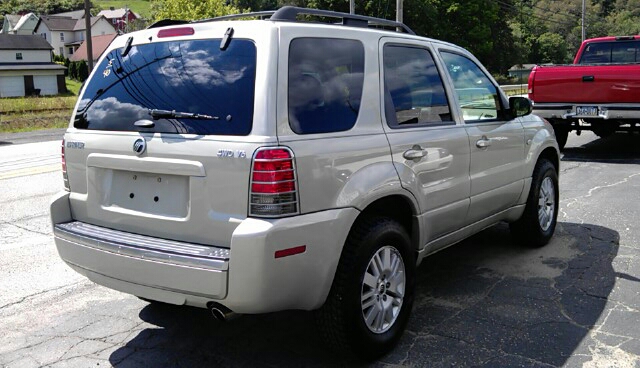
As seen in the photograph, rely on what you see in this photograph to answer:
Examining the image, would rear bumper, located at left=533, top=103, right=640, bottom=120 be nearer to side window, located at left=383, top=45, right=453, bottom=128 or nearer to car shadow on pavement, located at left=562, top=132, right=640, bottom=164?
car shadow on pavement, located at left=562, top=132, right=640, bottom=164

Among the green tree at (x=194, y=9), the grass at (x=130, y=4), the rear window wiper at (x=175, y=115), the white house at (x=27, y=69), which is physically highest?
the grass at (x=130, y=4)

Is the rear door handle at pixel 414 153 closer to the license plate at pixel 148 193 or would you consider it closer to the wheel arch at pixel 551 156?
the license plate at pixel 148 193

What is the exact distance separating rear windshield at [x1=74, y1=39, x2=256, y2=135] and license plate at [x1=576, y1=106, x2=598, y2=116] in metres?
9.10

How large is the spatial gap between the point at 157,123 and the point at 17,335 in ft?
6.00

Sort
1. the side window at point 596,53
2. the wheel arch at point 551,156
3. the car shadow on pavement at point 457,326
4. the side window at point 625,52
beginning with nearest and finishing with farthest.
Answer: the car shadow on pavement at point 457,326, the wheel arch at point 551,156, the side window at point 625,52, the side window at point 596,53

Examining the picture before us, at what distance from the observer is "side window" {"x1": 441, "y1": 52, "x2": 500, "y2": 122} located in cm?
475

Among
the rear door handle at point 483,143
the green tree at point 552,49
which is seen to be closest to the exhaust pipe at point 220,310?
the rear door handle at point 483,143

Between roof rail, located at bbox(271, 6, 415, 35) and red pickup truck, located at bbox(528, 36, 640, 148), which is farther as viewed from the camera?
red pickup truck, located at bbox(528, 36, 640, 148)

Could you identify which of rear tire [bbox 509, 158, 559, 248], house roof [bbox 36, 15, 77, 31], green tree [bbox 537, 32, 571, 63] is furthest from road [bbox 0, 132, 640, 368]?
house roof [bbox 36, 15, 77, 31]

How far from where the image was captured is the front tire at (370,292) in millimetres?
3428

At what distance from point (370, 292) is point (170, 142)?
1.41 meters

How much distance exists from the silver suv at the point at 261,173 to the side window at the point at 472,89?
58 cm

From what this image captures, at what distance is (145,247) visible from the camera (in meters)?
3.33

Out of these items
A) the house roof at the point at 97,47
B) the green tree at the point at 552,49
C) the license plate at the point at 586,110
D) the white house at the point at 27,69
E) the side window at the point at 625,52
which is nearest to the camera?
the license plate at the point at 586,110
